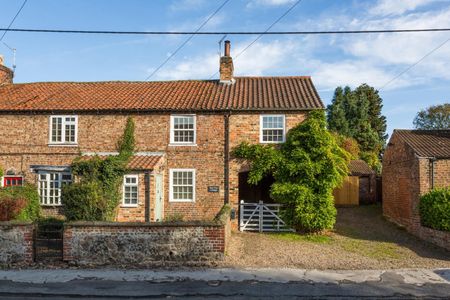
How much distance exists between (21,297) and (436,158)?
16652 mm

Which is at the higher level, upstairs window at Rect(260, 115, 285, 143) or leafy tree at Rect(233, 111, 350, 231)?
upstairs window at Rect(260, 115, 285, 143)

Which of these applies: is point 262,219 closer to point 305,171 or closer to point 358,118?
point 305,171

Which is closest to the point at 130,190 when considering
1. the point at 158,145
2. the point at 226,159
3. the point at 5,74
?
the point at 158,145

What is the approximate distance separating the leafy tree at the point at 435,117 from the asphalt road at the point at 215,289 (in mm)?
47655

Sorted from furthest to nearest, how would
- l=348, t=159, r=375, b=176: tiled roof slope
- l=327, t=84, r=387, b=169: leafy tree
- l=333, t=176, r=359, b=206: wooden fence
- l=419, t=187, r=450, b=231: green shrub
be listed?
l=327, t=84, r=387, b=169: leafy tree < l=348, t=159, r=375, b=176: tiled roof slope < l=333, t=176, r=359, b=206: wooden fence < l=419, t=187, r=450, b=231: green shrub

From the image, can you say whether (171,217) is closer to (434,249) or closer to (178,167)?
(178,167)

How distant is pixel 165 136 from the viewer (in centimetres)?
2014

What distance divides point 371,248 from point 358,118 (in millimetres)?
32371

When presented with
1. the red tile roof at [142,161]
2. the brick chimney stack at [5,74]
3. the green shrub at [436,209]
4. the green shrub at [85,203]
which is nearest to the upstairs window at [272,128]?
the red tile roof at [142,161]

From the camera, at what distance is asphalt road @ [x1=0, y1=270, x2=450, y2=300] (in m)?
9.23

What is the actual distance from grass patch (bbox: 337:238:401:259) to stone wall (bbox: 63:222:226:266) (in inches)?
220

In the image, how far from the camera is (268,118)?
19.8 meters

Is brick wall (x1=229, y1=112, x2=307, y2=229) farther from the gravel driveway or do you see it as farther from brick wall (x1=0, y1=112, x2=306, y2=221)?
the gravel driveway

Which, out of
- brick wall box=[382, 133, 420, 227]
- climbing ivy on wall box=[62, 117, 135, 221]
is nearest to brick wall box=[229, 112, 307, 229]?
climbing ivy on wall box=[62, 117, 135, 221]
